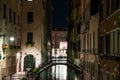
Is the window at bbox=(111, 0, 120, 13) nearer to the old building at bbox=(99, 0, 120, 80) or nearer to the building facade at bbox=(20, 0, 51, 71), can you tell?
the old building at bbox=(99, 0, 120, 80)

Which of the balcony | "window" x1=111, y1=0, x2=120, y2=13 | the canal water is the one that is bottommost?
the canal water

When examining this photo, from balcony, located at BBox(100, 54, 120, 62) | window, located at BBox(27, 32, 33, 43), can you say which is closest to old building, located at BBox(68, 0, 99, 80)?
balcony, located at BBox(100, 54, 120, 62)

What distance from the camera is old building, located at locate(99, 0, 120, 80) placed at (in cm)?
2266

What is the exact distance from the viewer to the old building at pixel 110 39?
22.7 m

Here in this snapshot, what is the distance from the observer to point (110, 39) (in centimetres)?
2622

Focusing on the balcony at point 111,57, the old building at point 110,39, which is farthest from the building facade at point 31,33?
the balcony at point 111,57

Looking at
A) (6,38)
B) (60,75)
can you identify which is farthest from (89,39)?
(60,75)

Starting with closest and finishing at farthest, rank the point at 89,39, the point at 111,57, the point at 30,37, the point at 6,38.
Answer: the point at 111,57 → the point at 89,39 → the point at 6,38 → the point at 30,37

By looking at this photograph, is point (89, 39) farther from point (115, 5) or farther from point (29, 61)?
point (29, 61)

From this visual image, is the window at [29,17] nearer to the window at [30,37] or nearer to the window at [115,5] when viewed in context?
the window at [30,37]

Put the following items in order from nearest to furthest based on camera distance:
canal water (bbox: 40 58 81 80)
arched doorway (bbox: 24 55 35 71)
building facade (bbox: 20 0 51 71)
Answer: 1. canal water (bbox: 40 58 81 80)
2. arched doorway (bbox: 24 55 35 71)
3. building facade (bbox: 20 0 51 71)

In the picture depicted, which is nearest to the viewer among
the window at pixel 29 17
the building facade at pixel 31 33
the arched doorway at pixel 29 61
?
the arched doorway at pixel 29 61

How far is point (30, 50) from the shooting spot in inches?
2586

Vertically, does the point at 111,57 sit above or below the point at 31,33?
below
